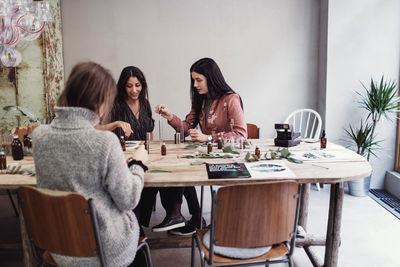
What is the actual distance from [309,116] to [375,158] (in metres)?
0.86

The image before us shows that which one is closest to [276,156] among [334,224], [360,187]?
[334,224]

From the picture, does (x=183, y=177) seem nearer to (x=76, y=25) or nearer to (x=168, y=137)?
(x=168, y=137)

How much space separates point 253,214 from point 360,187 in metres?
2.72

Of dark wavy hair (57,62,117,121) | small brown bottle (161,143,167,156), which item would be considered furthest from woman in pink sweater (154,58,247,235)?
dark wavy hair (57,62,117,121)

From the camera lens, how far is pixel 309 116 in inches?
167

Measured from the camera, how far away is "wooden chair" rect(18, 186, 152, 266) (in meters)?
1.32

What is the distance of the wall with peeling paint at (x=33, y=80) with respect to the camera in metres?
3.92

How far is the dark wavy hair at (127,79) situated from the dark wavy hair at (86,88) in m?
1.55

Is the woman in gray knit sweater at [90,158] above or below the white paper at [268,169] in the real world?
above

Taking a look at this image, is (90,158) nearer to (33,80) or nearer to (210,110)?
(210,110)

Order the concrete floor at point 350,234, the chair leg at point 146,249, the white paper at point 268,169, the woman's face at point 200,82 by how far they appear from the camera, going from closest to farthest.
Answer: the chair leg at point 146,249 → the white paper at point 268,169 → the concrete floor at point 350,234 → the woman's face at point 200,82

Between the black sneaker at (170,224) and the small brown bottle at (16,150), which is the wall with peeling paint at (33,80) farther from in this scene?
the black sneaker at (170,224)

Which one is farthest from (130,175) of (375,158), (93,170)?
(375,158)

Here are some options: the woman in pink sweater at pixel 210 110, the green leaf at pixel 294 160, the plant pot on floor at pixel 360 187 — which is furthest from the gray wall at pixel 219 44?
the green leaf at pixel 294 160
